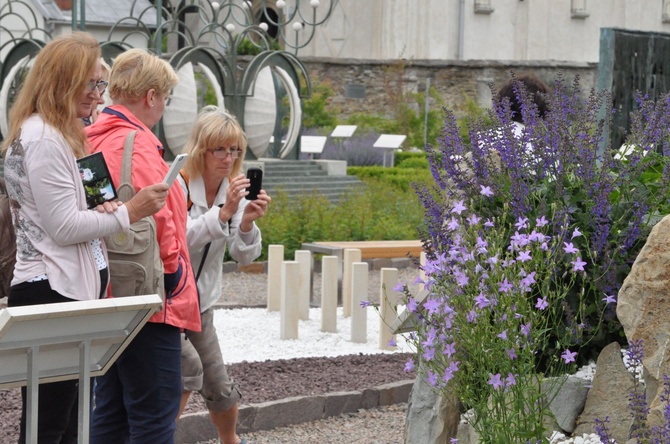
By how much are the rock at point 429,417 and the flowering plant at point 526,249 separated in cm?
23

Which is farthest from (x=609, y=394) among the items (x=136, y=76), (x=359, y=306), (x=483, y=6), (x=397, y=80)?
(x=483, y=6)

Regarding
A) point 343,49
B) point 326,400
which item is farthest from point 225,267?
point 343,49

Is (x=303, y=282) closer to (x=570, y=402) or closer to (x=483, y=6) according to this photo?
(x=570, y=402)

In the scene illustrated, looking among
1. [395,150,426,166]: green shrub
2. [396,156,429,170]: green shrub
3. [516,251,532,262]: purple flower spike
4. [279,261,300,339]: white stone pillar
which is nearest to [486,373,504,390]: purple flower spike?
[516,251,532,262]: purple flower spike

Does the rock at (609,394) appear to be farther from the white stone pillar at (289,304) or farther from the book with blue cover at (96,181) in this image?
the white stone pillar at (289,304)

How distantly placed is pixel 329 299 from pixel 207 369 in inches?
153

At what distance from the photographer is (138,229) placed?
4.12 meters

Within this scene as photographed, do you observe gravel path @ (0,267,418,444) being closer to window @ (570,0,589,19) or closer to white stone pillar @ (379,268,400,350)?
white stone pillar @ (379,268,400,350)

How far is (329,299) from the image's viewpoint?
907cm

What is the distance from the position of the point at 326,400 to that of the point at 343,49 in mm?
29205

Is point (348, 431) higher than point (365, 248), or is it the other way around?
point (365, 248)

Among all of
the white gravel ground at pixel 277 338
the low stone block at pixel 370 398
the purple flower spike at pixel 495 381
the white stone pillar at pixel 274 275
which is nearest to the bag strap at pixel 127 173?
the purple flower spike at pixel 495 381

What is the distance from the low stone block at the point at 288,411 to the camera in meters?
6.26

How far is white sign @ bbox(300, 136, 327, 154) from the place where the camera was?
904 inches
